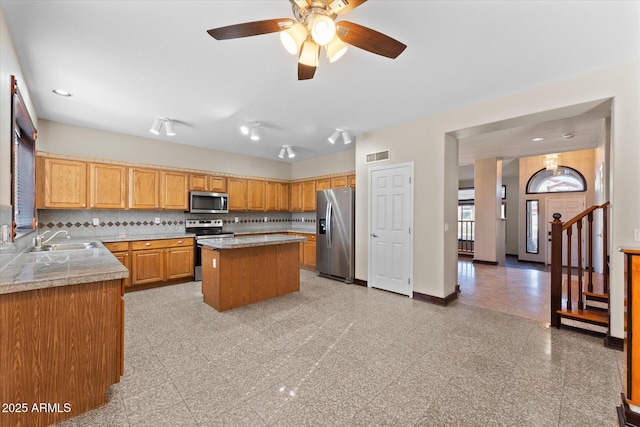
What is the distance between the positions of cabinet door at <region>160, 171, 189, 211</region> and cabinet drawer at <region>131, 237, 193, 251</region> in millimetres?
684

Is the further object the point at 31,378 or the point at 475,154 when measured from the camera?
the point at 475,154

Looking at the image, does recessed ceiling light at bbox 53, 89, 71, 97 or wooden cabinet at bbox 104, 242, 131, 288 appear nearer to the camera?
recessed ceiling light at bbox 53, 89, 71, 97

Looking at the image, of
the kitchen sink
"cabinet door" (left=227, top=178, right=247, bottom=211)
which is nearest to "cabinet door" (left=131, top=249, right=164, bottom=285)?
the kitchen sink

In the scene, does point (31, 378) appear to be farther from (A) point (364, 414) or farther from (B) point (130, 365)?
(A) point (364, 414)

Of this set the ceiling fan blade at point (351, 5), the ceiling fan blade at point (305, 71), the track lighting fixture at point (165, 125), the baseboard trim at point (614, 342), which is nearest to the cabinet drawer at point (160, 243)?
the track lighting fixture at point (165, 125)

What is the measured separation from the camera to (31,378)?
1584 mm

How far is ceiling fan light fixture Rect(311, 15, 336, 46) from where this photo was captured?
152 cm

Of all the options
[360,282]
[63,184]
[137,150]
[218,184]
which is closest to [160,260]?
[63,184]

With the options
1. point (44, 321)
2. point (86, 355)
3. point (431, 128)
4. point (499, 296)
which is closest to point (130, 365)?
point (86, 355)

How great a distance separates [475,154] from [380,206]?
3346 millimetres

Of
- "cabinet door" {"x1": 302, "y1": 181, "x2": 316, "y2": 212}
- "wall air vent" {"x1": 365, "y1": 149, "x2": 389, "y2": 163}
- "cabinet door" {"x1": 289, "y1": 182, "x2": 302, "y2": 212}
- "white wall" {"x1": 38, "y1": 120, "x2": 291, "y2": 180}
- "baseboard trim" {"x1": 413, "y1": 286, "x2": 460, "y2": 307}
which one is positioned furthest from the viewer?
"cabinet door" {"x1": 289, "y1": 182, "x2": 302, "y2": 212}

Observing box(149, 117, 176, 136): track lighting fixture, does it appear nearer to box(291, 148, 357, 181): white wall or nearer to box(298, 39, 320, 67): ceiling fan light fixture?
box(298, 39, 320, 67): ceiling fan light fixture

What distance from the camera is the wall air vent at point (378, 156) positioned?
4501 millimetres

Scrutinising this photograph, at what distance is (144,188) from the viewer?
483 centimetres
